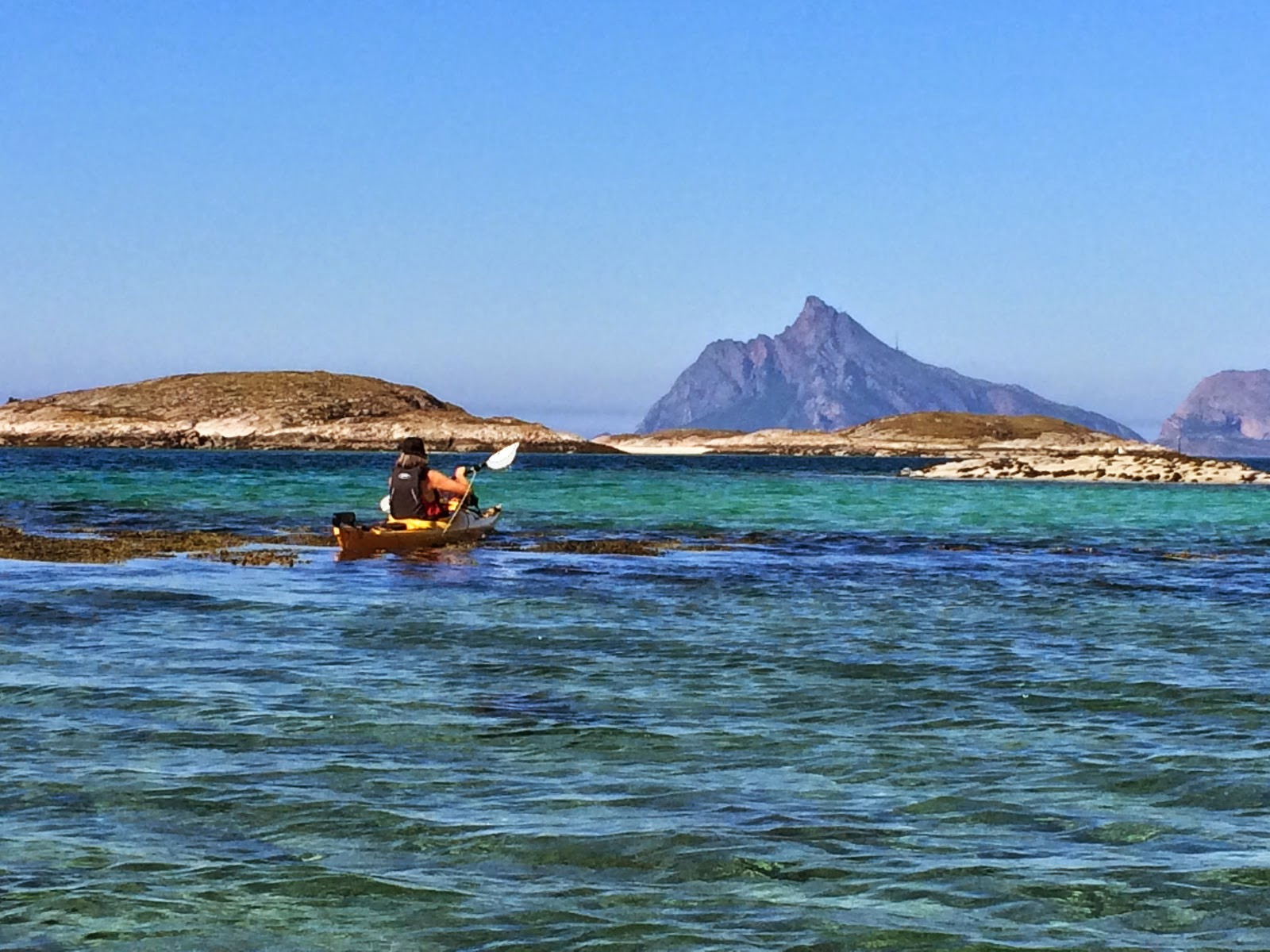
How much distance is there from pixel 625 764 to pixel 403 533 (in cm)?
2360

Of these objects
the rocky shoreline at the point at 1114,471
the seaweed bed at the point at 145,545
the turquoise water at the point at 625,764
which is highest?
the rocky shoreline at the point at 1114,471

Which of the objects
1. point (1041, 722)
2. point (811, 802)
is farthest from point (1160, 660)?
point (811, 802)

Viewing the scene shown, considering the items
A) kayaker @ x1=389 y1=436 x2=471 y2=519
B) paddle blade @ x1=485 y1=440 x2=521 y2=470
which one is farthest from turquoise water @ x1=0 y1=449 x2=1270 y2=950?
paddle blade @ x1=485 y1=440 x2=521 y2=470

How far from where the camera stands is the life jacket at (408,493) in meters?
37.1

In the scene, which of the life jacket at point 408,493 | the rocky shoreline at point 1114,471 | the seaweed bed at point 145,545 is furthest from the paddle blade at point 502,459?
the rocky shoreline at point 1114,471

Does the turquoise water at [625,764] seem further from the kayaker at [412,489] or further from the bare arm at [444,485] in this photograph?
the bare arm at [444,485]

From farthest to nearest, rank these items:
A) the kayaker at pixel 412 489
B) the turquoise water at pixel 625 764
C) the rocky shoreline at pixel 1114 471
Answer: the rocky shoreline at pixel 1114 471, the kayaker at pixel 412 489, the turquoise water at pixel 625 764

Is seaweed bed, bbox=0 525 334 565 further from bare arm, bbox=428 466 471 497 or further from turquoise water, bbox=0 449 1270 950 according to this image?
turquoise water, bbox=0 449 1270 950

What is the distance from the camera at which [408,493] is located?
3706 centimetres

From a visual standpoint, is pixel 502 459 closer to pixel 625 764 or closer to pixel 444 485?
pixel 444 485

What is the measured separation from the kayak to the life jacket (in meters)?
0.20

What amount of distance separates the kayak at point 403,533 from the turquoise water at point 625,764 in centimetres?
529

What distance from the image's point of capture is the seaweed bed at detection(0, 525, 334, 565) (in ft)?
108

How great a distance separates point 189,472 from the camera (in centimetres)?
9888
